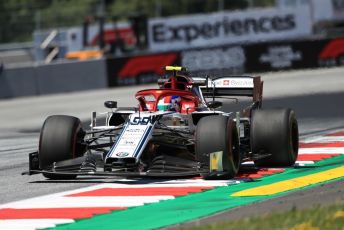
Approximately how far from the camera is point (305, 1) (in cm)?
4466

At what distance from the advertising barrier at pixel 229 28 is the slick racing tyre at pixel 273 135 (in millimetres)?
30062

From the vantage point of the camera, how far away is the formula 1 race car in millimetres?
11195

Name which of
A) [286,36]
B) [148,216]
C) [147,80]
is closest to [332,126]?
[148,216]

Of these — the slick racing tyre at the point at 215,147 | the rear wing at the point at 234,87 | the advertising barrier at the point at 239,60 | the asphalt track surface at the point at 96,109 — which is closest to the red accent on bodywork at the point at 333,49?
the advertising barrier at the point at 239,60

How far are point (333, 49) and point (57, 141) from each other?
21609 millimetres

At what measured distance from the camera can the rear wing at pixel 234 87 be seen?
540 inches

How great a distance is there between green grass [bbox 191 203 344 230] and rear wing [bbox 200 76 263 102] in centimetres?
530

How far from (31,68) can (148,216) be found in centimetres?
2361

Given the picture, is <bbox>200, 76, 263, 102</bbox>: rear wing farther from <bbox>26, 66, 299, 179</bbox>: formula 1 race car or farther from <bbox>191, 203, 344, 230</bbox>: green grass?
<bbox>191, 203, 344, 230</bbox>: green grass

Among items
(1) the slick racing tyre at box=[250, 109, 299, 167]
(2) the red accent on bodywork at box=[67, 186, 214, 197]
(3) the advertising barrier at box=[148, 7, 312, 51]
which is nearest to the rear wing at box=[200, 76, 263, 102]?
(1) the slick racing tyre at box=[250, 109, 299, 167]

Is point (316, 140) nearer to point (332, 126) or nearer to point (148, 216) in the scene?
point (332, 126)

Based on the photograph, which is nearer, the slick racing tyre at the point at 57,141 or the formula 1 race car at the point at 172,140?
the formula 1 race car at the point at 172,140

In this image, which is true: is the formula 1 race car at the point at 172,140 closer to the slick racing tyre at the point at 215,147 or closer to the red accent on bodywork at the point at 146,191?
the slick racing tyre at the point at 215,147

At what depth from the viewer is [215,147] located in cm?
1117
